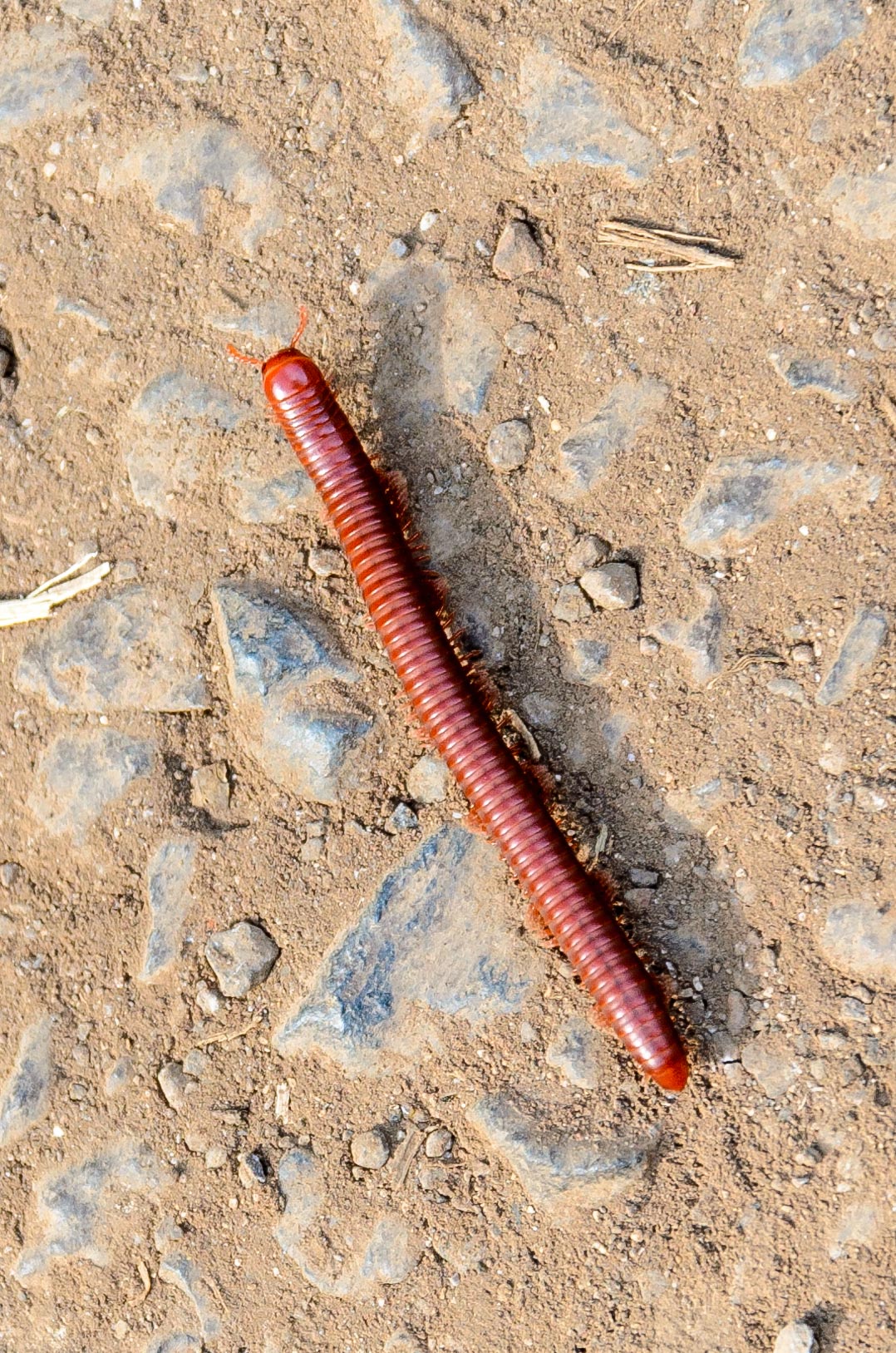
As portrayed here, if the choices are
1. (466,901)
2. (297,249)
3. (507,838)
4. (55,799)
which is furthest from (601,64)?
(55,799)

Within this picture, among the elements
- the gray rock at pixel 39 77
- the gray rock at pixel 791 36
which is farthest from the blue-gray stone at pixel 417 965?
the gray rock at pixel 39 77

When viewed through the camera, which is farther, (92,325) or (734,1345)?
(92,325)

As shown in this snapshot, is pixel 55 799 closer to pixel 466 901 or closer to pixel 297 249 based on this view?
pixel 466 901

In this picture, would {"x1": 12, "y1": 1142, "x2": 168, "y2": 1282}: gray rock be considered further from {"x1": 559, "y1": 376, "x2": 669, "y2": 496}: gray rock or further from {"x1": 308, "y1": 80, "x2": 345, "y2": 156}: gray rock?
{"x1": 308, "y1": 80, "x2": 345, "y2": 156}: gray rock

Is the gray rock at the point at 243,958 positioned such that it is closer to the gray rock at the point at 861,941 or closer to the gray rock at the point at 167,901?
the gray rock at the point at 167,901

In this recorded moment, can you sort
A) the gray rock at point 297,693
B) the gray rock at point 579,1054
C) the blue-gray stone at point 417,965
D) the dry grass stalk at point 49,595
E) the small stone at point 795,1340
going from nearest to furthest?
the small stone at point 795,1340 < the gray rock at point 579,1054 < the blue-gray stone at point 417,965 < the gray rock at point 297,693 < the dry grass stalk at point 49,595

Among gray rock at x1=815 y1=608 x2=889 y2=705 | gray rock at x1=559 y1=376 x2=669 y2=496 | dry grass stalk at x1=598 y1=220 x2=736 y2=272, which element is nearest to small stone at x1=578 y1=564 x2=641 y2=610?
gray rock at x1=559 y1=376 x2=669 y2=496

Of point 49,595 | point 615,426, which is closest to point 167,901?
point 49,595
